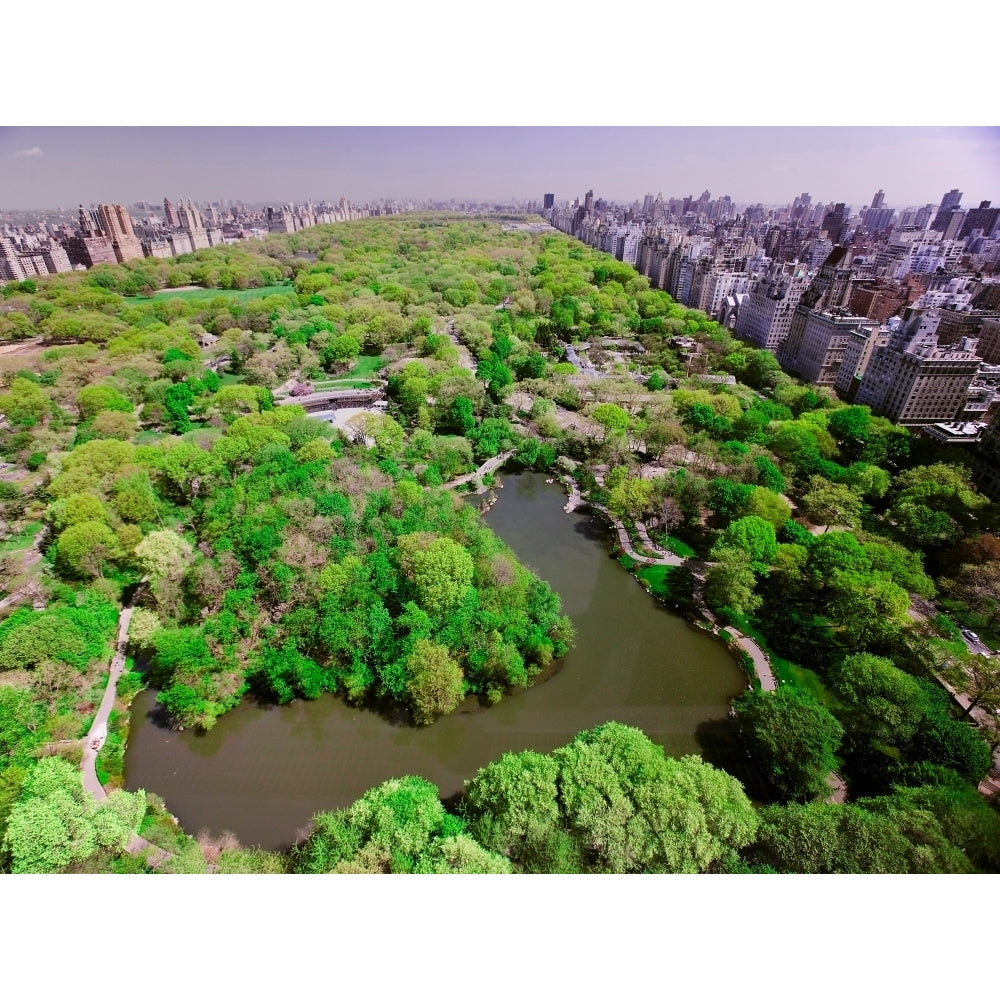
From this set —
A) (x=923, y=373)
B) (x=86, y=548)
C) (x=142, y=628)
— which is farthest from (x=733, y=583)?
(x=86, y=548)

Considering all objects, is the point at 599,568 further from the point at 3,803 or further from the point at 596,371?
the point at 596,371

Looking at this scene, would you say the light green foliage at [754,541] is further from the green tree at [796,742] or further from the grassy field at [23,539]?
the grassy field at [23,539]

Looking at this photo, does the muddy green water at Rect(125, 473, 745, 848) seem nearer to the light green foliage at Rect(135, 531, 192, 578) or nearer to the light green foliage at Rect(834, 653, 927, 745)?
the light green foliage at Rect(834, 653, 927, 745)

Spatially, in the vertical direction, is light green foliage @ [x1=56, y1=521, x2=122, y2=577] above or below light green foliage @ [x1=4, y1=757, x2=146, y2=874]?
below

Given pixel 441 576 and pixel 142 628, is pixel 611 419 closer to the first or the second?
pixel 441 576

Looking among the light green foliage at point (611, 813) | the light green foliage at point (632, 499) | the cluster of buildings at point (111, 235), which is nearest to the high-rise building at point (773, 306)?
the light green foliage at point (632, 499)

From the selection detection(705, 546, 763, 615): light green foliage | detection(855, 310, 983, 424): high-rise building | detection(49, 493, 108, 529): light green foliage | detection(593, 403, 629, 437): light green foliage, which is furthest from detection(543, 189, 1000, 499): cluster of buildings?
detection(49, 493, 108, 529): light green foliage
